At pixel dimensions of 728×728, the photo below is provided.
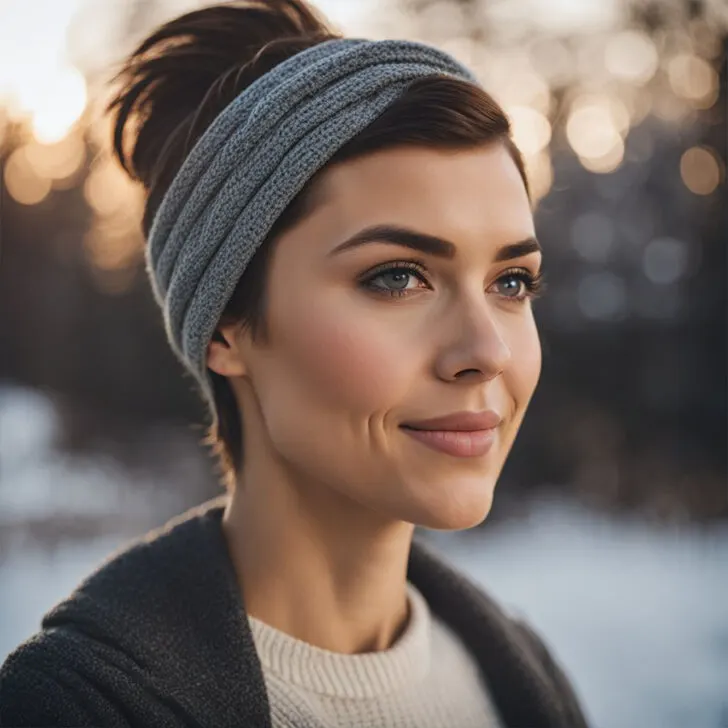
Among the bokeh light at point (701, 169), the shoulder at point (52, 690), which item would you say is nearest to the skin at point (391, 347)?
the shoulder at point (52, 690)

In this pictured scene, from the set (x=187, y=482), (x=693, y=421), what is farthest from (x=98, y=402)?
(x=693, y=421)

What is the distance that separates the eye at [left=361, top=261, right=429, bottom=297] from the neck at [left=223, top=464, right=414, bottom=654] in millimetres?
423

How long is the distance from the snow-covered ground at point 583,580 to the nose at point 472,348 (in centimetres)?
320

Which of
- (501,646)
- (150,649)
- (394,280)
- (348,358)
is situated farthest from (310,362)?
(501,646)

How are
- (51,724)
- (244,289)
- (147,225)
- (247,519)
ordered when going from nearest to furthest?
(51,724), (244,289), (247,519), (147,225)

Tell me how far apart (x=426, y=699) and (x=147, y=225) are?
123 cm

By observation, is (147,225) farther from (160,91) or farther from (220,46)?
(220,46)

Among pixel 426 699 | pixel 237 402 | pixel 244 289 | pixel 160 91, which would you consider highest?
pixel 160 91

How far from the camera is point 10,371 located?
9.70m

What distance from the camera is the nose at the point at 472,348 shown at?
4.86 feet

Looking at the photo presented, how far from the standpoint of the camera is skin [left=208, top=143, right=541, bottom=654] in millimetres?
1499

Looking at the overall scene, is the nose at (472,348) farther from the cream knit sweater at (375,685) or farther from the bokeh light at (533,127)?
the bokeh light at (533,127)

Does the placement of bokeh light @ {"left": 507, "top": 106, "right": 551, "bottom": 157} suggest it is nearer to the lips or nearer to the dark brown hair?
the dark brown hair

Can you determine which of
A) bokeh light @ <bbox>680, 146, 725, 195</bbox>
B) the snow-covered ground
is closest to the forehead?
the snow-covered ground
